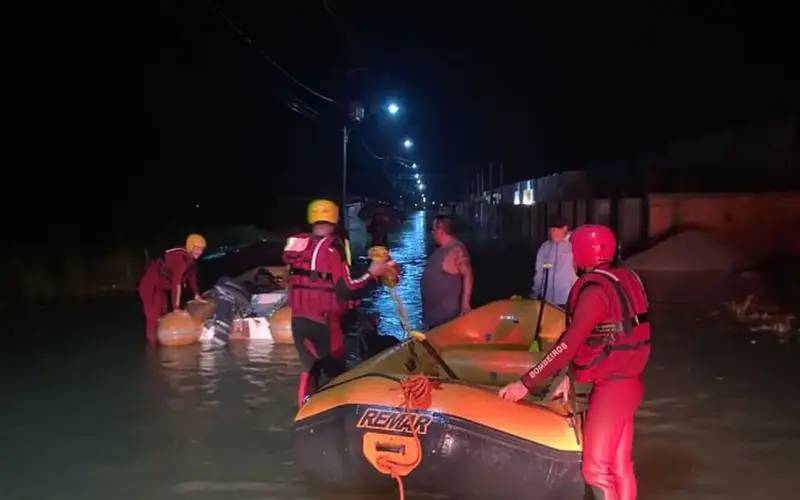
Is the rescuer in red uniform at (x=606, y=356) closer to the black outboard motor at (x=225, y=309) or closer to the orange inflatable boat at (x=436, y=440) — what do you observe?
the orange inflatable boat at (x=436, y=440)

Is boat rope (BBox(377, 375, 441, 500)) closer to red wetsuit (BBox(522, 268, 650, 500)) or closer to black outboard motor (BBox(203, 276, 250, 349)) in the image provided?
red wetsuit (BBox(522, 268, 650, 500))

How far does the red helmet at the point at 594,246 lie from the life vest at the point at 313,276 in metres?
2.65

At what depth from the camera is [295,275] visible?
24.2 ft

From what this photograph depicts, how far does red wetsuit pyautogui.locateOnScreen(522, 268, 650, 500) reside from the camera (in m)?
4.82

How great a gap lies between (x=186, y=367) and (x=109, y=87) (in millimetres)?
15956

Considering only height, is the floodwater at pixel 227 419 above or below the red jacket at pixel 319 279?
below

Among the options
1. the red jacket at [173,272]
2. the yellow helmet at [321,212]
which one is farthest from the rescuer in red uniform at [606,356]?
the red jacket at [173,272]

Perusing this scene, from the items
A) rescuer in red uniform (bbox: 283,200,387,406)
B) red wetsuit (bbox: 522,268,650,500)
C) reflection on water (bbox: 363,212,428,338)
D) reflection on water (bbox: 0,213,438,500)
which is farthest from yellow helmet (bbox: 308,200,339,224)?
reflection on water (bbox: 363,212,428,338)

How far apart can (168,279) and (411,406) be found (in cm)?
777

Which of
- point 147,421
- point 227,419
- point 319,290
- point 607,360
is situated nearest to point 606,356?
point 607,360

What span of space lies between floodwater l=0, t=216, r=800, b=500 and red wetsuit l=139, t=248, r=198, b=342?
2.01ft

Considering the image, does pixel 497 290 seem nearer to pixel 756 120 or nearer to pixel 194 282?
pixel 194 282

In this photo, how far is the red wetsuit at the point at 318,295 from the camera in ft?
23.8

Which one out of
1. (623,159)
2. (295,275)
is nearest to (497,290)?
(295,275)
